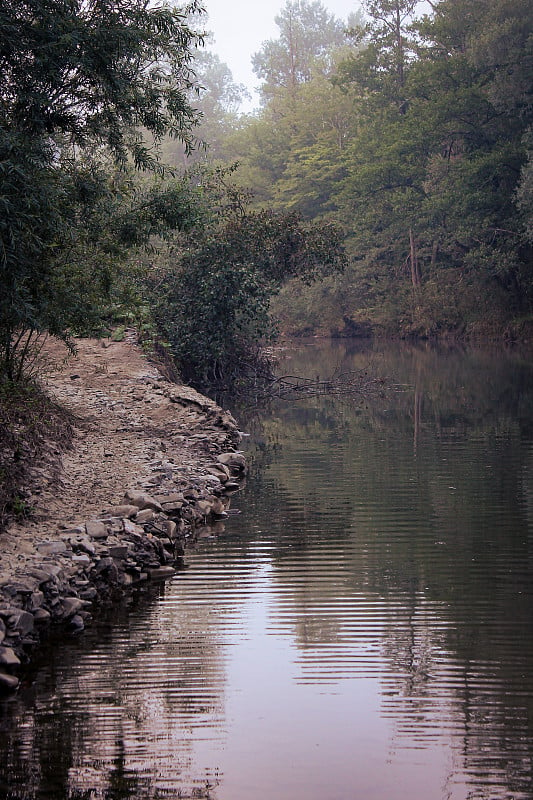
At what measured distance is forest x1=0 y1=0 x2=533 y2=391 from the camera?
9.65m

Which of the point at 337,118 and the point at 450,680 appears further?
the point at 337,118

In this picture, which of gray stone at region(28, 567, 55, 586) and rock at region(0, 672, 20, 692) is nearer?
rock at region(0, 672, 20, 692)

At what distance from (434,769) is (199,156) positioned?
6126 centimetres

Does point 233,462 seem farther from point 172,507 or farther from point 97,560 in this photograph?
point 97,560

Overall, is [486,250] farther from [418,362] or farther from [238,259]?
[238,259]

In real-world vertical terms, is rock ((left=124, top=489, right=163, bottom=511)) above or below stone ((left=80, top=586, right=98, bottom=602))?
above

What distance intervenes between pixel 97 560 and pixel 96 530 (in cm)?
50

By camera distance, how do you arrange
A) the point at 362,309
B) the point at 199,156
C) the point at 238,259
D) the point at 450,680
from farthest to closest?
the point at 199,156 < the point at 362,309 < the point at 238,259 < the point at 450,680

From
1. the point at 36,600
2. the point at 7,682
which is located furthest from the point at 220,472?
the point at 7,682

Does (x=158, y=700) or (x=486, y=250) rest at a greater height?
(x=486, y=250)

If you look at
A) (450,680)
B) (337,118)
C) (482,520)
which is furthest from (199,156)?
(450,680)

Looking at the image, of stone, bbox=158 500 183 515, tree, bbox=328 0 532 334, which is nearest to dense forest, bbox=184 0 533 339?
tree, bbox=328 0 532 334

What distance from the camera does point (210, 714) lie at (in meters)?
5.71

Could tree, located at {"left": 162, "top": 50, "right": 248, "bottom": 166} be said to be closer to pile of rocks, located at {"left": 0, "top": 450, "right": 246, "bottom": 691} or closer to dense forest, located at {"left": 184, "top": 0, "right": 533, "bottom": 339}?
dense forest, located at {"left": 184, "top": 0, "right": 533, "bottom": 339}
